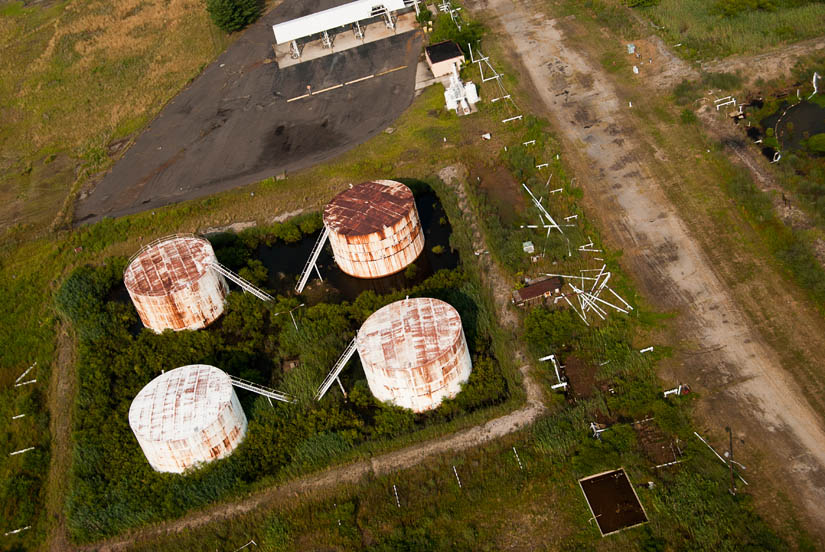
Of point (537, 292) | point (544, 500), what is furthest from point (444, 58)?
point (544, 500)

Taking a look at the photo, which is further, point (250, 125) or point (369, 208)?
point (250, 125)

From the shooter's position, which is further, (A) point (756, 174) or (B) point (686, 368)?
(A) point (756, 174)

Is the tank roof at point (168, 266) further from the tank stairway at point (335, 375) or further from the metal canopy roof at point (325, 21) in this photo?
the metal canopy roof at point (325, 21)

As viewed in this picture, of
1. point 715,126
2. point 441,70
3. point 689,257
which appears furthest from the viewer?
point 441,70

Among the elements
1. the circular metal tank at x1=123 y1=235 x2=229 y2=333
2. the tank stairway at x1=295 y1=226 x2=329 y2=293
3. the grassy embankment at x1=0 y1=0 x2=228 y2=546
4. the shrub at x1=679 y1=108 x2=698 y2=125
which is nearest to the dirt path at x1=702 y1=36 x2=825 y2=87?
the shrub at x1=679 y1=108 x2=698 y2=125

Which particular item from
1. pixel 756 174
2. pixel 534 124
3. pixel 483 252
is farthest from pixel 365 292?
pixel 756 174

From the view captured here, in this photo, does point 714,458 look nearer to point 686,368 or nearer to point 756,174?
point 686,368

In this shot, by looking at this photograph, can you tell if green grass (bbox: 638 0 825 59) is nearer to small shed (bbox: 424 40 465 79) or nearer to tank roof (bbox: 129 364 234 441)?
small shed (bbox: 424 40 465 79)

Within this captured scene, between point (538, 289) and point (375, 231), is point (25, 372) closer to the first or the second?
point (375, 231)
